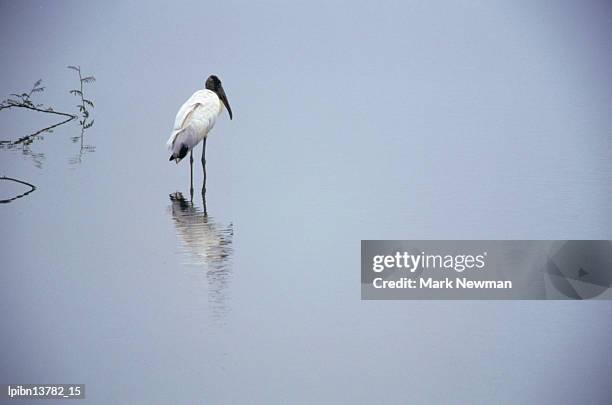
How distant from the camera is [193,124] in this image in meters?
7.08

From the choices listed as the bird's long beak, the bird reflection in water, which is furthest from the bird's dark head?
the bird reflection in water

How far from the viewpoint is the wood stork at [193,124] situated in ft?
22.9

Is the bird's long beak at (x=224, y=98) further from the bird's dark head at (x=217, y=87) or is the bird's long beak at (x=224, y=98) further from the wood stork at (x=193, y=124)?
the wood stork at (x=193, y=124)

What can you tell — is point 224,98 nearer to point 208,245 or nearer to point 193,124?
point 193,124

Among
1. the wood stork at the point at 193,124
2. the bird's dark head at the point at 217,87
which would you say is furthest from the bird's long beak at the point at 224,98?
the wood stork at the point at 193,124

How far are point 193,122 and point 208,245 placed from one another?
5.17 feet

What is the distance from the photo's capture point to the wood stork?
6.99m

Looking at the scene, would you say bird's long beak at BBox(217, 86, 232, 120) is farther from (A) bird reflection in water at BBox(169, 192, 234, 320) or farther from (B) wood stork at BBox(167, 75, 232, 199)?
(A) bird reflection in water at BBox(169, 192, 234, 320)

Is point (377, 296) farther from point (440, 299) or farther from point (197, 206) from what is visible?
point (197, 206)

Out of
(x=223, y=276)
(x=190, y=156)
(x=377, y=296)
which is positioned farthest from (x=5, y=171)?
(x=377, y=296)

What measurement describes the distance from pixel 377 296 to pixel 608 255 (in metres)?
1.14

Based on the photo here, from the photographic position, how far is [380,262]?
18.0 feet

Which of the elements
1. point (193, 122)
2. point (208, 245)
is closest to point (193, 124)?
point (193, 122)

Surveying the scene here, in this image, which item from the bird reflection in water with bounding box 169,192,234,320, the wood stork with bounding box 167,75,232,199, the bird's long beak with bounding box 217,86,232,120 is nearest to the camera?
the bird reflection in water with bounding box 169,192,234,320
